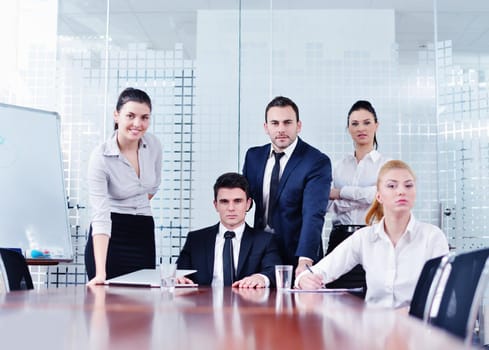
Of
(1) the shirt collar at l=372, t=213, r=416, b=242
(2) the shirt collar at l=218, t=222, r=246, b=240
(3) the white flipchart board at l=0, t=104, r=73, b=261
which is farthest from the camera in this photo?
(3) the white flipchart board at l=0, t=104, r=73, b=261

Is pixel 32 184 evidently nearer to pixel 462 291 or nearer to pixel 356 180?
pixel 356 180

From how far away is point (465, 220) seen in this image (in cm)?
437

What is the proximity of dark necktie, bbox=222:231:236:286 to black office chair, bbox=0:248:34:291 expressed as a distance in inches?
30.6

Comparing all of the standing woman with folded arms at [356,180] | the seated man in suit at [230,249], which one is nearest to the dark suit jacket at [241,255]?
the seated man in suit at [230,249]

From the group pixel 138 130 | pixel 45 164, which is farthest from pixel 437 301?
pixel 45 164

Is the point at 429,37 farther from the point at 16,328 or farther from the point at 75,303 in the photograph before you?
the point at 16,328

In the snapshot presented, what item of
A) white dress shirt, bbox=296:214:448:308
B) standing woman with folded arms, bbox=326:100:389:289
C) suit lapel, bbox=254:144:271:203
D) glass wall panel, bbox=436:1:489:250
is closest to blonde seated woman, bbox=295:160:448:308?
white dress shirt, bbox=296:214:448:308

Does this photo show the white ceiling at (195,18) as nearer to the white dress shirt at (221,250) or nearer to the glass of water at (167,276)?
the white dress shirt at (221,250)

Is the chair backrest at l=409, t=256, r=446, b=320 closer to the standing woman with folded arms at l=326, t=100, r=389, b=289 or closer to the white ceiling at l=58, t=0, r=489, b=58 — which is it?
the standing woman with folded arms at l=326, t=100, r=389, b=289

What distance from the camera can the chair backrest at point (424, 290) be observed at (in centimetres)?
147

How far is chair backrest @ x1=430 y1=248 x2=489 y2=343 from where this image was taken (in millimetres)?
1266

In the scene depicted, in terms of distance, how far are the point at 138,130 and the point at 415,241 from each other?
128 cm

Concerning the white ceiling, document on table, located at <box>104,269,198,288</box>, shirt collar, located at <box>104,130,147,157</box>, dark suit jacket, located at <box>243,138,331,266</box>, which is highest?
the white ceiling

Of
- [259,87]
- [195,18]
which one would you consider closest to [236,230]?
[259,87]
